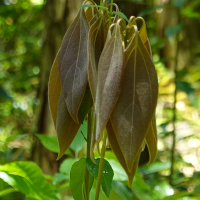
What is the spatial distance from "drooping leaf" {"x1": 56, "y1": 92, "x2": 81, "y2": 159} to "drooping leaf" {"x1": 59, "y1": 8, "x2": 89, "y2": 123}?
0.02 metres

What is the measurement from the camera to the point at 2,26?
7.56 ft

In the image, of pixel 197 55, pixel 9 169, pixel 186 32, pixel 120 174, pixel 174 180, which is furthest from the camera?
pixel 197 55

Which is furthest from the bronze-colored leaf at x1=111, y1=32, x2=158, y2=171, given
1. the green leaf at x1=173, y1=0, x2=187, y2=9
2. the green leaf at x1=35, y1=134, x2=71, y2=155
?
the green leaf at x1=173, y1=0, x2=187, y2=9

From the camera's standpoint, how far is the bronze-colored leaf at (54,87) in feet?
1.34

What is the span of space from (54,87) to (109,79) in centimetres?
11

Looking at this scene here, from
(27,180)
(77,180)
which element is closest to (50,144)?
(27,180)

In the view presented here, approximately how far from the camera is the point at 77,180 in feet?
1.42

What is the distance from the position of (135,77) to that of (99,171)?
14cm

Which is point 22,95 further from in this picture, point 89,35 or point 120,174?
point 89,35

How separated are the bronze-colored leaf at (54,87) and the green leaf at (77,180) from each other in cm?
9

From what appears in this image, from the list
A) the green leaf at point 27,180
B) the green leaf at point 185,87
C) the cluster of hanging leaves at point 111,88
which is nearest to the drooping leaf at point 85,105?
the cluster of hanging leaves at point 111,88

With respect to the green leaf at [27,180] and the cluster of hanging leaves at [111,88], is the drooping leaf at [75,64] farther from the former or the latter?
the green leaf at [27,180]

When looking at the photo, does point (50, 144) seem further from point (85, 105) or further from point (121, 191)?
point (85, 105)

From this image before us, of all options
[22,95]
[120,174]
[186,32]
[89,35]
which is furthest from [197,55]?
[89,35]
